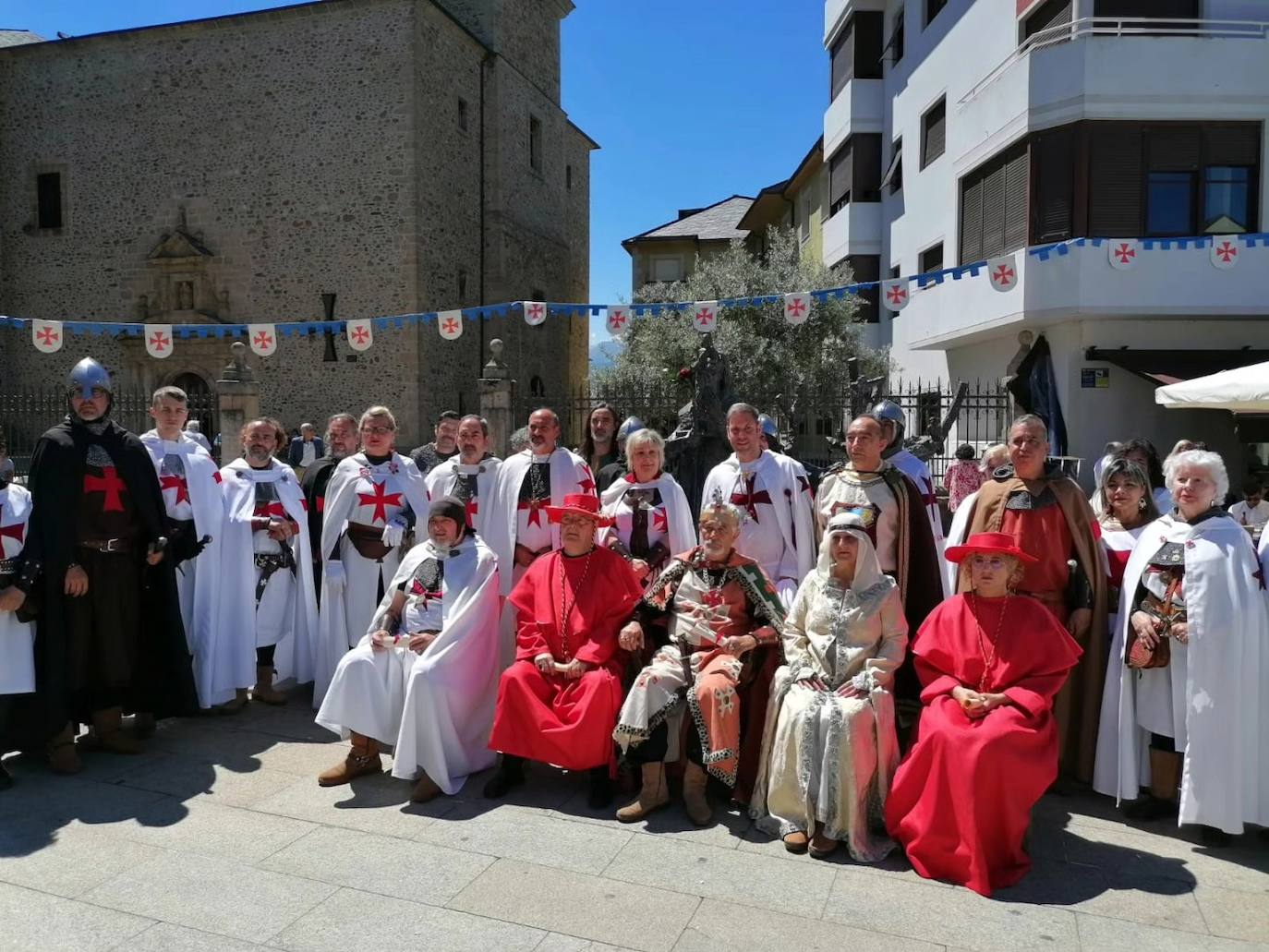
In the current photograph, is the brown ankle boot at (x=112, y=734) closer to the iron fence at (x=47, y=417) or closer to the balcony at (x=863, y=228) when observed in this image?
the iron fence at (x=47, y=417)

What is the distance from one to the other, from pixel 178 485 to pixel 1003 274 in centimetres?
930

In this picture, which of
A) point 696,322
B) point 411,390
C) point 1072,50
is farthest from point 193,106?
point 1072,50

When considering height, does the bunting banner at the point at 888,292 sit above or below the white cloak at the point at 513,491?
above

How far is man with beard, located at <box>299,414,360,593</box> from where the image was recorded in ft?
21.5

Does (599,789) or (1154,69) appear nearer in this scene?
(599,789)

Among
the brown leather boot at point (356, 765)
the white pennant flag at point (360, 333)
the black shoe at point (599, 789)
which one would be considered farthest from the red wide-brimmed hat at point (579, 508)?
the white pennant flag at point (360, 333)

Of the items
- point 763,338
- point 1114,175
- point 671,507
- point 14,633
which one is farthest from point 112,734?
point 763,338

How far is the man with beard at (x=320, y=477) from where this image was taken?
6.56 metres

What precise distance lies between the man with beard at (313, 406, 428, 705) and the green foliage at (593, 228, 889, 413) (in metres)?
12.8

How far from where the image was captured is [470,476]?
6078 mm

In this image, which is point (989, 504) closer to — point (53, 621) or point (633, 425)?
point (633, 425)

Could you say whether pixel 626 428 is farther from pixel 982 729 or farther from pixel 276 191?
pixel 276 191

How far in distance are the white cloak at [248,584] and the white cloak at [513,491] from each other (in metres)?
1.35

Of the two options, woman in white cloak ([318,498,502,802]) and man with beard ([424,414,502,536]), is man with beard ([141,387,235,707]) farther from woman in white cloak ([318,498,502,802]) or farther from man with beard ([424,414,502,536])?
man with beard ([424,414,502,536])
